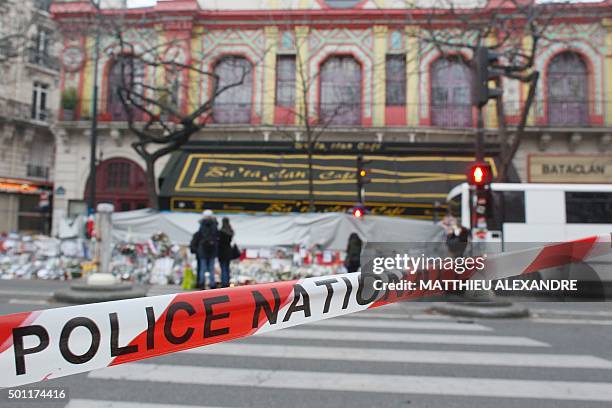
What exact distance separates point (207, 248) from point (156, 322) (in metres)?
8.75

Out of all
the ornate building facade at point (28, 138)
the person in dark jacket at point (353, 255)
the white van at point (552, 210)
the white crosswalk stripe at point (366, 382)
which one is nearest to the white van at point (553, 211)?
the white van at point (552, 210)

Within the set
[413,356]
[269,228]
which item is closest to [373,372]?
[413,356]

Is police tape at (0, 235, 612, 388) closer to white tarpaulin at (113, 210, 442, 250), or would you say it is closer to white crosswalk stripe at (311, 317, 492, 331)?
white crosswalk stripe at (311, 317, 492, 331)

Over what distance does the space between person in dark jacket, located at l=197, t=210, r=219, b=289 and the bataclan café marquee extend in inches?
289

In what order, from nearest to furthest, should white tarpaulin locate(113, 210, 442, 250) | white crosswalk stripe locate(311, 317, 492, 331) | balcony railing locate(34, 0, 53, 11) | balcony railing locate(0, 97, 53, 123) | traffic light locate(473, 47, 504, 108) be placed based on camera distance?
white crosswalk stripe locate(311, 317, 492, 331), traffic light locate(473, 47, 504, 108), white tarpaulin locate(113, 210, 442, 250), balcony railing locate(34, 0, 53, 11), balcony railing locate(0, 97, 53, 123)

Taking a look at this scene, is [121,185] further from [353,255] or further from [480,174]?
[480,174]

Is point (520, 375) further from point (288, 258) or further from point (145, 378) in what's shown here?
point (288, 258)

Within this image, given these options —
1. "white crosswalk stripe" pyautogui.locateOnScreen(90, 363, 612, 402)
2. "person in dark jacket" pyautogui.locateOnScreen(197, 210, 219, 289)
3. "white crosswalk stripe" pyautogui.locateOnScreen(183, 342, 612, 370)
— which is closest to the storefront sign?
"person in dark jacket" pyautogui.locateOnScreen(197, 210, 219, 289)

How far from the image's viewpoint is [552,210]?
12664 mm

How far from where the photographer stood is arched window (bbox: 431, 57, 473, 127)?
1989 cm

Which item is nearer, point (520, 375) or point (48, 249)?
point (520, 375)

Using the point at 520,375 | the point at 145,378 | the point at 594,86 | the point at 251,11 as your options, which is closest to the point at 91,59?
the point at 251,11

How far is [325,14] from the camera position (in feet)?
67.4

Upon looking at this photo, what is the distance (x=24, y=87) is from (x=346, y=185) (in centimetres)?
2108
